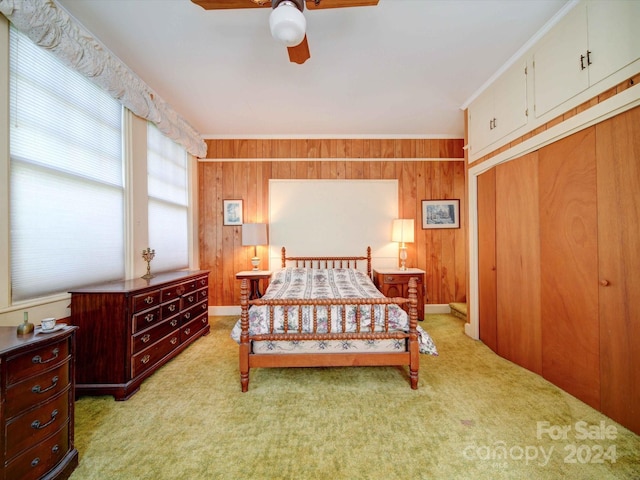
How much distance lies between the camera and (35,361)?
49.9 inches

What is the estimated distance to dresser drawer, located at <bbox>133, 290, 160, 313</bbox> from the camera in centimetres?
221

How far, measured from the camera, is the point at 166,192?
3.56 m

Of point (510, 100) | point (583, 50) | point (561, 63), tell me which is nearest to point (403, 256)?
point (510, 100)

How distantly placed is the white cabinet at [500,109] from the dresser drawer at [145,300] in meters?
3.88

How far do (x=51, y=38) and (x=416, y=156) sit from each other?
444cm

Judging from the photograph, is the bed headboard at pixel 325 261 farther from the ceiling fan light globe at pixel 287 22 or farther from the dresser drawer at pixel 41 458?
the ceiling fan light globe at pixel 287 22

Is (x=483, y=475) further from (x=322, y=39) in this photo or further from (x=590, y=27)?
(x=322, y=39)

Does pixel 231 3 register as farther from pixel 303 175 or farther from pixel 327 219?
pixel 327 219

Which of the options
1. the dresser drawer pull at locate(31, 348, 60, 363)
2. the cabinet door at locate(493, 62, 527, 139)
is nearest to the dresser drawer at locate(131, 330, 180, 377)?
the dresser drawer pull at locate(31, 348, 60, 363)

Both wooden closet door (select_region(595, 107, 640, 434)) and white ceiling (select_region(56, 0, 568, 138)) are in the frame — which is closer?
wooden closet door (select_region(595, 107, 640, 434))

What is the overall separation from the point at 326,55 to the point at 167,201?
2718 millimetres

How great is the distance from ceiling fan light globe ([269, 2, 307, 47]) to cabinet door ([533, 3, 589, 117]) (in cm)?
212

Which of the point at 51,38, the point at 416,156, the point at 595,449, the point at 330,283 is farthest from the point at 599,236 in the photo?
the point at 51,38

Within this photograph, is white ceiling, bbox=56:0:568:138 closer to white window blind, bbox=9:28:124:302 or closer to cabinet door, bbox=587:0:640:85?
cabinet door, bbox=587:0:640:85
